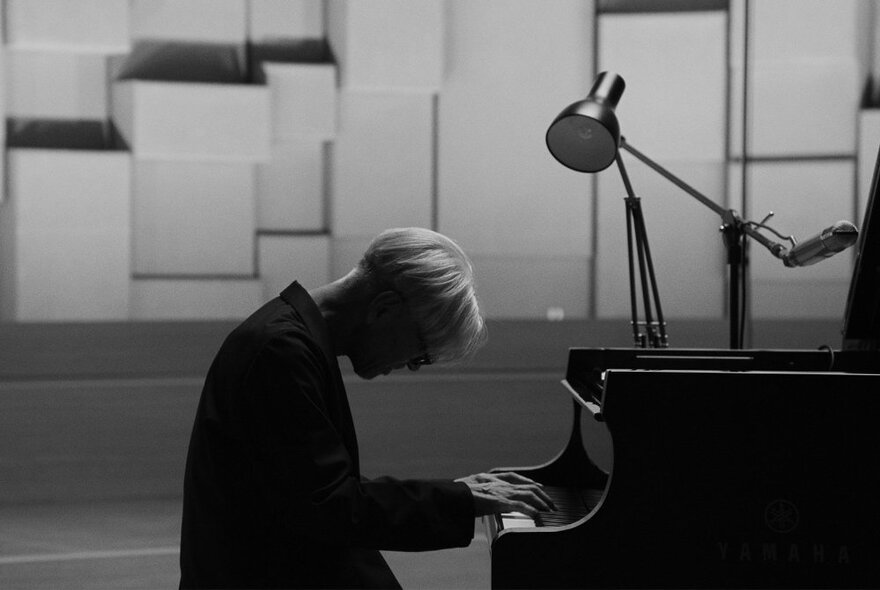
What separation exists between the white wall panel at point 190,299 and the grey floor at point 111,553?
0.68m

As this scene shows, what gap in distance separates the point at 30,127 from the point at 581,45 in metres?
2.09

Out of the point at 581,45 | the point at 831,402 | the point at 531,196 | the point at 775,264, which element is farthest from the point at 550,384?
the point at 831,402

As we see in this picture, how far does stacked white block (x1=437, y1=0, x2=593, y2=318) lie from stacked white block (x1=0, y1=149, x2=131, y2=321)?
121 cm

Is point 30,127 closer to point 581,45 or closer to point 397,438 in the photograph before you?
point 397,438

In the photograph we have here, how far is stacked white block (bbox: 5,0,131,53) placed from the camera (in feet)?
12.9

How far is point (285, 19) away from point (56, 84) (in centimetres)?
87

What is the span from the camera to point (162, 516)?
12.5 ft

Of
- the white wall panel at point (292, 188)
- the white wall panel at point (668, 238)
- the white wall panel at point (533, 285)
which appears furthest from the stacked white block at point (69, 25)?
the white wall panel at point (668, 238)

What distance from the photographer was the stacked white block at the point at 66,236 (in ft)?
13.0

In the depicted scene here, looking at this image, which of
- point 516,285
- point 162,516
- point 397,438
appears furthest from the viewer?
point 516,285

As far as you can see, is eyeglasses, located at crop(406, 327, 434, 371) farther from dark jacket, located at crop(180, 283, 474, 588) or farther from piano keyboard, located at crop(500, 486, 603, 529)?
piano keyboard, located at crop(500, 486, 603, 529)

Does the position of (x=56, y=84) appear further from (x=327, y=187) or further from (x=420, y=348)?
(x=420, y=348)

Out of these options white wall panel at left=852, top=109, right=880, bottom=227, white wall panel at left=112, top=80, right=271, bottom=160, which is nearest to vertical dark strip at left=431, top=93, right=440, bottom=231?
white wall panel at left=112, top=80, right=271, bottom=160

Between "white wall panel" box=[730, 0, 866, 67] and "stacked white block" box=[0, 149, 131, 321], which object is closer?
"stacked white block" box=[0, 149, 131, 321]
